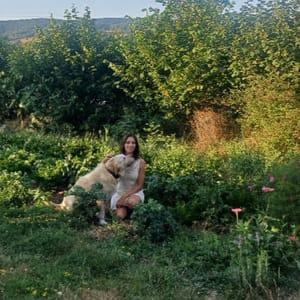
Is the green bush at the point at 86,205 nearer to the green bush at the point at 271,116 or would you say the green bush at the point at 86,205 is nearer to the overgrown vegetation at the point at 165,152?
the overgrown vegetation at the point at 165,152

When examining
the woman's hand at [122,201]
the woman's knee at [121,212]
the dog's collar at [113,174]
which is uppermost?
the dog's collar at [113,174]

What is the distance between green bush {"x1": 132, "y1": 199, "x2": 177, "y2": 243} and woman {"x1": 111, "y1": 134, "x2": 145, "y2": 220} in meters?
1.03

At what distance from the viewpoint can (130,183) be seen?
7.38 m

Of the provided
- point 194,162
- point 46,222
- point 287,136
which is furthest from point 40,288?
point 287,136

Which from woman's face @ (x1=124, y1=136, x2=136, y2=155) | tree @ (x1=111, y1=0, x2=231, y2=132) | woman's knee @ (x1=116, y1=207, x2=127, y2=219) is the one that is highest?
tree @ (x1=111, y1=0, x2=231, y2=132)

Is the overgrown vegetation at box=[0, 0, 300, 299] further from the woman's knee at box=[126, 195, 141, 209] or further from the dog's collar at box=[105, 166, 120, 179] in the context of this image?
the dog's collar at box=[105, 166, 120, 179]

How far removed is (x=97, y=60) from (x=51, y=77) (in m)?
1.18

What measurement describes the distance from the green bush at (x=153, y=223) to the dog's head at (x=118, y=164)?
1.30 meters

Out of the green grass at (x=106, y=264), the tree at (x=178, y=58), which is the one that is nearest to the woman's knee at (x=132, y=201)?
the green grass at (x=106, y=264)

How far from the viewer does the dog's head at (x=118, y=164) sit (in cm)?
724

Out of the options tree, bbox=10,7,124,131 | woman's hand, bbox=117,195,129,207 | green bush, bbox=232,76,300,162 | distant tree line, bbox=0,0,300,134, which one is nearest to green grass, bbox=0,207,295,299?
woman's hand, bbox=117,195,129,207

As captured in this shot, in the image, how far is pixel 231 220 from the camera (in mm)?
6754

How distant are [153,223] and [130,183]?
5.19ft

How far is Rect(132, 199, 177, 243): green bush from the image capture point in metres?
5.86
